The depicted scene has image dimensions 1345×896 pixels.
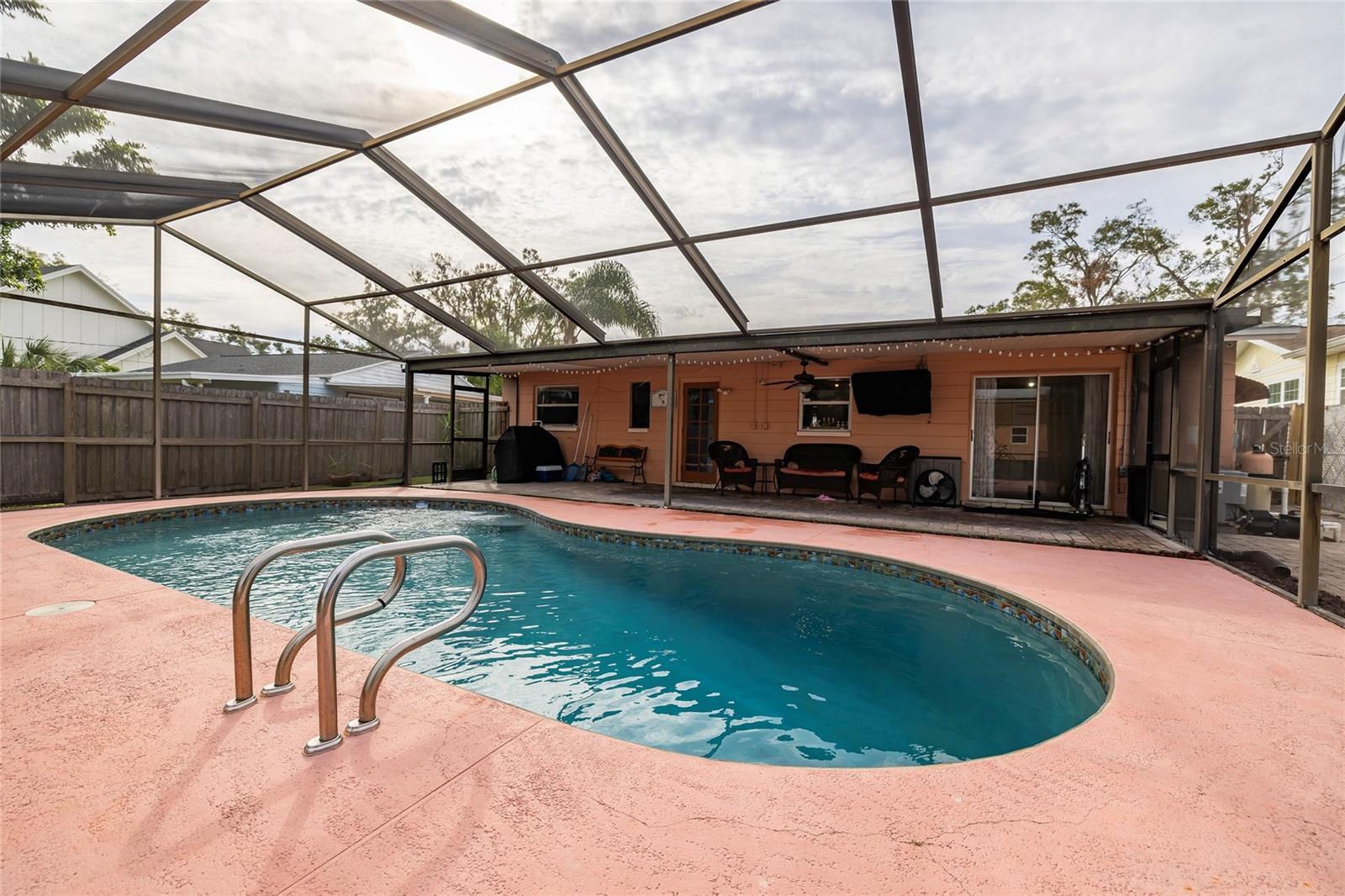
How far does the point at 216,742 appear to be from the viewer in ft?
6.48

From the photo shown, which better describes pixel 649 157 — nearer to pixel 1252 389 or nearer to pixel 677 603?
pixel 677 603

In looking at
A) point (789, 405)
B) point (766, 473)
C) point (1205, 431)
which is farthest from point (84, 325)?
point (1205, 431)

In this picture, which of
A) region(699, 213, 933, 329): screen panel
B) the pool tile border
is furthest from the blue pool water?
region(699, 213, 933, 329): screen panel

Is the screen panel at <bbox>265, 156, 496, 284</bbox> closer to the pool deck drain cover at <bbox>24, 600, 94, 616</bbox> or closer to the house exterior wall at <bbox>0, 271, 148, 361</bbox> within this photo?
the pool deck drain cover at <bbox>24, 600, 94, 616</bbox>

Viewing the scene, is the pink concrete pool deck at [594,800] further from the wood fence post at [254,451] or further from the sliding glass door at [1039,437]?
the wood fence post at [254,451]

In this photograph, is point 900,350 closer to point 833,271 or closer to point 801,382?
point 801,382

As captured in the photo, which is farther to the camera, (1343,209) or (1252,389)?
(1252,389)

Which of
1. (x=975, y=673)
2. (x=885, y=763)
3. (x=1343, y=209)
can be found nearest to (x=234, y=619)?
(x=885, y=763)

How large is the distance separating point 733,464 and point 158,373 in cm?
841

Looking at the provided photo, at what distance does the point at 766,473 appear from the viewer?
995 centimetres

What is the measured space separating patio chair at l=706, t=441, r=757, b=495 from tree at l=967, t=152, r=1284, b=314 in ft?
15.1

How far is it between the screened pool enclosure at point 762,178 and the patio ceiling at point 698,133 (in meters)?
0.02

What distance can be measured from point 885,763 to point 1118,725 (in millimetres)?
891

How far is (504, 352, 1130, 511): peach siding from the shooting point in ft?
25.6
